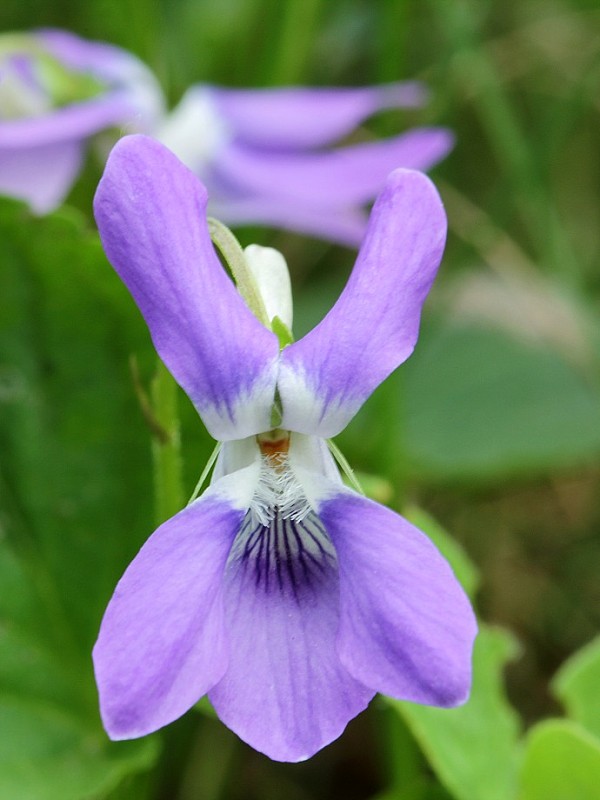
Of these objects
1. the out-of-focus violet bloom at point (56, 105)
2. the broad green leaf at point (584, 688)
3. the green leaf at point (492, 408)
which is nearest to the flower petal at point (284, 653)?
the broad green leaf at point (584, 688)

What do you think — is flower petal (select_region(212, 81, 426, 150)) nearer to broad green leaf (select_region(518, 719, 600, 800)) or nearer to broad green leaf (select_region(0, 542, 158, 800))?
broad green leaf (select_region(0, 542, 158, 800))

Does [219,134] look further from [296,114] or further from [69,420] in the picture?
[69,420]

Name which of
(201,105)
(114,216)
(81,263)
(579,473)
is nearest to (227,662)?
(114,216)

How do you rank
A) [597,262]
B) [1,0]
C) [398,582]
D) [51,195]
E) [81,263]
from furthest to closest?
[597,262] < [1,0] < [51,195] < [81,263] < [398,582]

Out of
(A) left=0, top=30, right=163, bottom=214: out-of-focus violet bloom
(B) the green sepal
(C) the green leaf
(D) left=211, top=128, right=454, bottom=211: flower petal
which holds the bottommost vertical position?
(C) the green leaf

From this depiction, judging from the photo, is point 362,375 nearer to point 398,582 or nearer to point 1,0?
point 398,582

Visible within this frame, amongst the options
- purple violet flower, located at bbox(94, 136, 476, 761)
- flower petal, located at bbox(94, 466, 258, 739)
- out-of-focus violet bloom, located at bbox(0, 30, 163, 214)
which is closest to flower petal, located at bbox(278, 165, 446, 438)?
purple violet flower, located at bbox(94, 136, 476, 761)
